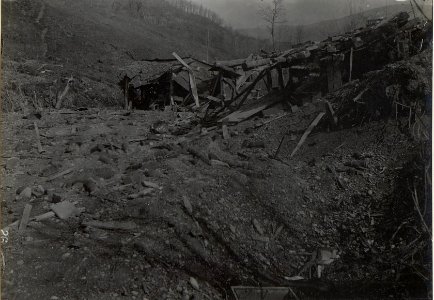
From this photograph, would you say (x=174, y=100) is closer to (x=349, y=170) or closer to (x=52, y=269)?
(x=349, y=170)

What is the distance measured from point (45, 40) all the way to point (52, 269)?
2347cm

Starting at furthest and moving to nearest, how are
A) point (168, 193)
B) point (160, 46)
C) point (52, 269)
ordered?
point (160, 46), point (168, 193), point (52, 269)

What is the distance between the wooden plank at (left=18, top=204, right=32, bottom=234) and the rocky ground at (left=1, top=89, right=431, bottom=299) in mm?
39

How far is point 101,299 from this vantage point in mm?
3898

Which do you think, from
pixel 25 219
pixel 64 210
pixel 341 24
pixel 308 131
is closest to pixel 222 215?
pixel 64 210

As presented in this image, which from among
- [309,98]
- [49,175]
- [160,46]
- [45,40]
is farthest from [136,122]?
[160,46]

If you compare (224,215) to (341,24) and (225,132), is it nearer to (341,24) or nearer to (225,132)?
(225,132)

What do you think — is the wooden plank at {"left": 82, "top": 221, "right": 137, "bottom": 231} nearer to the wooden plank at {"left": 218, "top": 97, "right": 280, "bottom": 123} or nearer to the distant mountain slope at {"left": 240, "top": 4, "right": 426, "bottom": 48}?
the wooden plank at {"left": 218, "top": 97, "right": 280, "bottom": 123}

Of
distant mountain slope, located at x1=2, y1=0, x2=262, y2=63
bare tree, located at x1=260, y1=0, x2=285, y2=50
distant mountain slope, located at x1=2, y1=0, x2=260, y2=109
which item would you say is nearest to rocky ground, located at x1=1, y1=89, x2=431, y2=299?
bare tree, located at x1=260, y1=0, x2=285, y2=50

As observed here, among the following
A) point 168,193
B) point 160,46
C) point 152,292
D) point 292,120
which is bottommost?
point 152,292

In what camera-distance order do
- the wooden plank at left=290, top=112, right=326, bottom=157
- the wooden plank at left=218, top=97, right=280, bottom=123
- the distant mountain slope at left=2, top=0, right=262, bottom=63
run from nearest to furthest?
1. the wooden plank at left=290, top=112, right=326, bottom=157
2. the wooden plank at left=218, top=97, right=280, bottom=123
3. the distant mountain slope at left=2, top=0, right=262, bottom=63

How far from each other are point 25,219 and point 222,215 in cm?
269

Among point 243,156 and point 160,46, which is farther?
point 160,46

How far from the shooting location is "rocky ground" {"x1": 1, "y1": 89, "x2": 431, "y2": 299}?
4.18m
